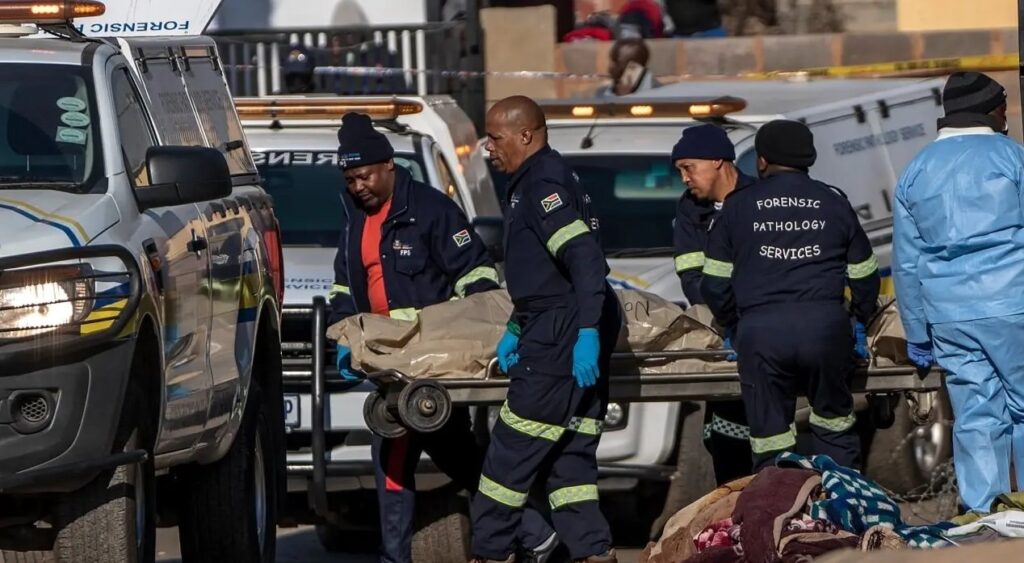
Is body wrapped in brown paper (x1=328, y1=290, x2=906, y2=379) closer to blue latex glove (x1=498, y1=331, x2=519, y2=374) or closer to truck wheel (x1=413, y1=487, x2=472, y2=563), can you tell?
blue latex glove (x1=498, y1=331, x2=519, y2=374)

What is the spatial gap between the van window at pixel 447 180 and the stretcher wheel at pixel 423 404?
275 cm

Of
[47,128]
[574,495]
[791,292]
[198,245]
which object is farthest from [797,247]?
[47,128]

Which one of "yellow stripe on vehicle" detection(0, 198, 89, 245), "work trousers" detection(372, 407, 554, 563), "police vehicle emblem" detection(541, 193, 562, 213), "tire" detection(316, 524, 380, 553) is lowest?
"tire" detection(316, 524, 380, 553)

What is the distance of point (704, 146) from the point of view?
898 centimetres

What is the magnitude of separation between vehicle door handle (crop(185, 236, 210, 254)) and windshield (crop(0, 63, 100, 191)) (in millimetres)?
516

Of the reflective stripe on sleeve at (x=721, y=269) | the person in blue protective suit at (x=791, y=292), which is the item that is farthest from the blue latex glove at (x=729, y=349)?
the reflective stripe on sleeve at (x=721, y=269)

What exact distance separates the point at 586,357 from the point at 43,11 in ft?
7.54

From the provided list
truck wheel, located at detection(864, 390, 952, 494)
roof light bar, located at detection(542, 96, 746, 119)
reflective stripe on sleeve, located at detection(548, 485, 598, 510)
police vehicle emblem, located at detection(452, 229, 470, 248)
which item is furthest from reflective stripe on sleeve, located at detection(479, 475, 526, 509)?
roof light bar, located at detection(542, 96, 746, 119)

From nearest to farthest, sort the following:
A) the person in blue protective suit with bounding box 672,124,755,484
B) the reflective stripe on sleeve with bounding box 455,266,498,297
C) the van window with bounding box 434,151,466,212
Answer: the reflective stripe on sleeve with bounding box 455,266,498,297
the person in blue protective suit with bounding box 672,124,755,484
the van window with bounding box 434,151,466,212

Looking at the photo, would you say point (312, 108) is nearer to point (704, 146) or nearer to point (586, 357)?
point (704, 146)

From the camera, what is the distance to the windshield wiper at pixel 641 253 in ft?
35.1

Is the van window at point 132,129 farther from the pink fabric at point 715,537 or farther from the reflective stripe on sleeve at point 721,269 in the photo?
the reflective stripe on sleeve at point 721,269

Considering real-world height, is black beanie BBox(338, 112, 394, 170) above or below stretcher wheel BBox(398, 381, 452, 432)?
above

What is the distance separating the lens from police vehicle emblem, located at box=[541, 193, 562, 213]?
8047mm
